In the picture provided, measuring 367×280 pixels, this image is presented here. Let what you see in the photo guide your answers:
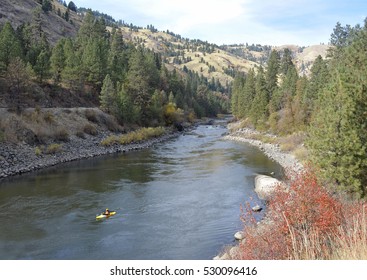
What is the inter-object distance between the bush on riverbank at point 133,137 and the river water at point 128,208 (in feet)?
41.6

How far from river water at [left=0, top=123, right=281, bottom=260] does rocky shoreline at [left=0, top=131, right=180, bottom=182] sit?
7.37 ft

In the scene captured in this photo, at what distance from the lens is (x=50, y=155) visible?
157 ft

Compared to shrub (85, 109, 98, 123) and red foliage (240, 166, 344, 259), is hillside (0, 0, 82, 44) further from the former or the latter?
red foliage (240, 166, 344, 259)

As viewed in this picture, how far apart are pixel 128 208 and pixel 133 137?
131 ft

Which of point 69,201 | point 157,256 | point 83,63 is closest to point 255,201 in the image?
point 157,256

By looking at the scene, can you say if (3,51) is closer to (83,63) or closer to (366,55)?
(83,63)

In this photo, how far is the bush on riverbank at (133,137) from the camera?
2427 inches

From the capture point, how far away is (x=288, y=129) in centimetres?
6762

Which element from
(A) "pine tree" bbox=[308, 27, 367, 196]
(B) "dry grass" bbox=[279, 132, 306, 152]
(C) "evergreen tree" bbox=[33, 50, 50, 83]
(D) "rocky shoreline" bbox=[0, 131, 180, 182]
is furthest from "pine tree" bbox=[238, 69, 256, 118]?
(A) "pine tree" bbox=[308, 27, 367, 196]

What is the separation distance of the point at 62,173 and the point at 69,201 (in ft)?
39.1

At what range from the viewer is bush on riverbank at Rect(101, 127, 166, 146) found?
202 feet

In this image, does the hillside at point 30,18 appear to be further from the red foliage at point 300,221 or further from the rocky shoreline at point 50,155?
the red foliage at point 300,221

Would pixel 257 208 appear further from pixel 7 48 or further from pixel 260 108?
pixel 260 108

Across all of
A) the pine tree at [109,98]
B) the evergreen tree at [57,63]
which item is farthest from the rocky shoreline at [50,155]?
the evergreen tree at [57,63]
